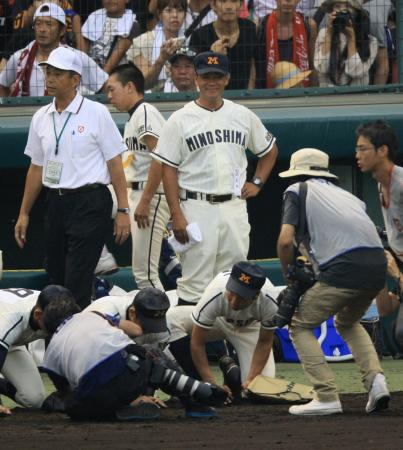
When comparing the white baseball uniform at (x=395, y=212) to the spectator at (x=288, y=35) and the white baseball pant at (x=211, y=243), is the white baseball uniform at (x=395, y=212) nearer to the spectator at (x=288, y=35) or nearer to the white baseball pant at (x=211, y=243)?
the white baseball pant at (x=211, y=243)

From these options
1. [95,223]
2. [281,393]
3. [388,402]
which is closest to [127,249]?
[95,223]

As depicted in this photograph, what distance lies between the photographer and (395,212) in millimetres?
7211

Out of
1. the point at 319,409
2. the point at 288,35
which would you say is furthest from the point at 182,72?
the point at 319,409

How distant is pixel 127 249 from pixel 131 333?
13.0 feet

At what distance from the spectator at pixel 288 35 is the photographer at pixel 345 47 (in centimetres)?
9

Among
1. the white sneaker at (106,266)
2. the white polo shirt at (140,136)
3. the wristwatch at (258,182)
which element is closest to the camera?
the wristwatch at (258,182)

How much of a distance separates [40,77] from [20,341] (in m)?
4.25

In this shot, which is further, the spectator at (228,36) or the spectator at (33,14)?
the spectator at (33,14)

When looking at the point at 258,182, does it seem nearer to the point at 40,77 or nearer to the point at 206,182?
the point at 206,182

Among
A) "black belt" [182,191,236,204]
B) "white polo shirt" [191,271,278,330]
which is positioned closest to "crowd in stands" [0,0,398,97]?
"black belt" [182,191,236,204]

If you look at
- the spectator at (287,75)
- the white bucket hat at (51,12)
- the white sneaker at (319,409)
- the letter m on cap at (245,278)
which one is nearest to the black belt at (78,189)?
the letter m on cap at (245,278)

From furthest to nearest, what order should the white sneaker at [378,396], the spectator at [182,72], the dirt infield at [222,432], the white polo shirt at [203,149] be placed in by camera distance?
1. the spectator at [182,72]
2. the white polo shirt at [203,149]
3. the white sneaker at [378,396]
4. the dirt infield at [222,432]

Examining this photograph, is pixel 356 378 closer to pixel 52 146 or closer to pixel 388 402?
pixel 388 402

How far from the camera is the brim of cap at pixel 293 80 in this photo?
10836mm
